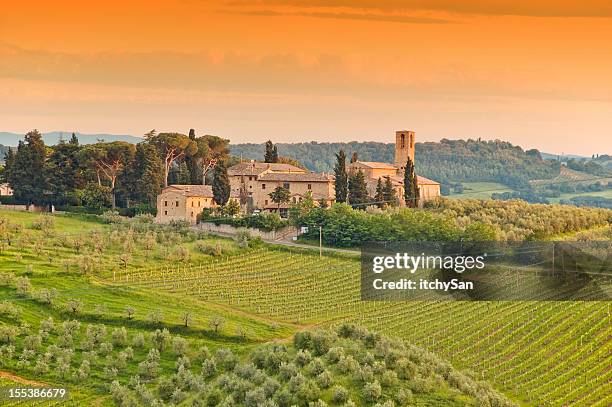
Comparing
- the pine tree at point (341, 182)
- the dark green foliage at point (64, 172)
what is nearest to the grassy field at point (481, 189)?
the pine tree at point (341, 182)

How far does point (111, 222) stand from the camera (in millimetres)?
77875

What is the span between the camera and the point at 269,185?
3408 inches

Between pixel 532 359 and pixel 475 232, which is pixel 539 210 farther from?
pixel 532 359

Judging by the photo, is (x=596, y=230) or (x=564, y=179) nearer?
(x=596, y=230)

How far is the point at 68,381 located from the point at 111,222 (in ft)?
111

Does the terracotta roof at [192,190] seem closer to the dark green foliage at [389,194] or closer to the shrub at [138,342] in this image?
the dark green foliage at [389,194]

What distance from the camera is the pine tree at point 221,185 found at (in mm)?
80938

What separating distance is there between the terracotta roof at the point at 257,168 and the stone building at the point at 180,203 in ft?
26.3

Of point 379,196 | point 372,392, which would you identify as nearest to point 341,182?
point 379,196

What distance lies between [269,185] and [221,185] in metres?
6.53

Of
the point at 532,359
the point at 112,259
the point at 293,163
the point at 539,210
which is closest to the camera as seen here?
the point at 532,359

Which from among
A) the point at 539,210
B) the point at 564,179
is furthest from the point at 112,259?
the point at 564,179

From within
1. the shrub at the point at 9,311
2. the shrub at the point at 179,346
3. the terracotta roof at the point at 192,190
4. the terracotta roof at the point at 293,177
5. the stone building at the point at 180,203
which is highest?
the terracotta roof at the point at 293,177

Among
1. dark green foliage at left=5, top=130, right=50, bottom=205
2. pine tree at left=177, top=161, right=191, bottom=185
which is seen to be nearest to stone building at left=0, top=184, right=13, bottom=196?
dark green foliage at left=5, top=130, right=50, bottom=205
